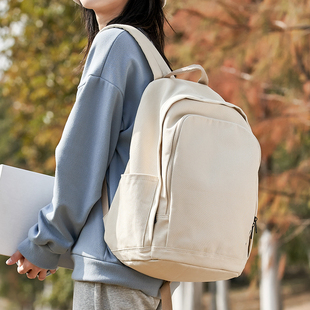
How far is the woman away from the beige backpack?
0.21 feet

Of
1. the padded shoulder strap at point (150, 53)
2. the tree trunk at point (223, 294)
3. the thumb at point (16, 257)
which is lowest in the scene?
the tree trunk at point (223, 294)

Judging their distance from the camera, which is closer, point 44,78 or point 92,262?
point 92,262

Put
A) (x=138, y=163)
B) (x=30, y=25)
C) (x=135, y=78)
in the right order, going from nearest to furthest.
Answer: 1. (x=138, y=163)
2. (x=135, y=78)
3. (x=30, y=25)

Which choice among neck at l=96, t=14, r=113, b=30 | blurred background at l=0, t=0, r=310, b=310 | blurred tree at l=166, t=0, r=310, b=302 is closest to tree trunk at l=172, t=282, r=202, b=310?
blurred background at l=0, t=0, r=310, b=310

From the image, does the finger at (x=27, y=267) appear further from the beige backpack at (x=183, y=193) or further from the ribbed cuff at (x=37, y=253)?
the beige backpack at (x=183, y=193)

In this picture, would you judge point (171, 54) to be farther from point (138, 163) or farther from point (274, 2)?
point (138, 163)

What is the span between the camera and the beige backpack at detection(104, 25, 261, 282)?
1188 mm

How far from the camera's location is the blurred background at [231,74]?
11.1ft

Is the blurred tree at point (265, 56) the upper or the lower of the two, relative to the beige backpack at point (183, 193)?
lower

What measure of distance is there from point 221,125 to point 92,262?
50cm

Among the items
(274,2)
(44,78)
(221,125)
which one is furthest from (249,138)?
(44,78)

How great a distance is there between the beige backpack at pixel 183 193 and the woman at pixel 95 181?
6 centimetres

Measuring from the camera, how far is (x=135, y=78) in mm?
1383

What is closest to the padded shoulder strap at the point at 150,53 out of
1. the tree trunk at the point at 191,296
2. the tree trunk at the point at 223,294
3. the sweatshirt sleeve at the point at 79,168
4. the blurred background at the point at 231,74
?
the sweatshirt sleeve at the point at 79,168
